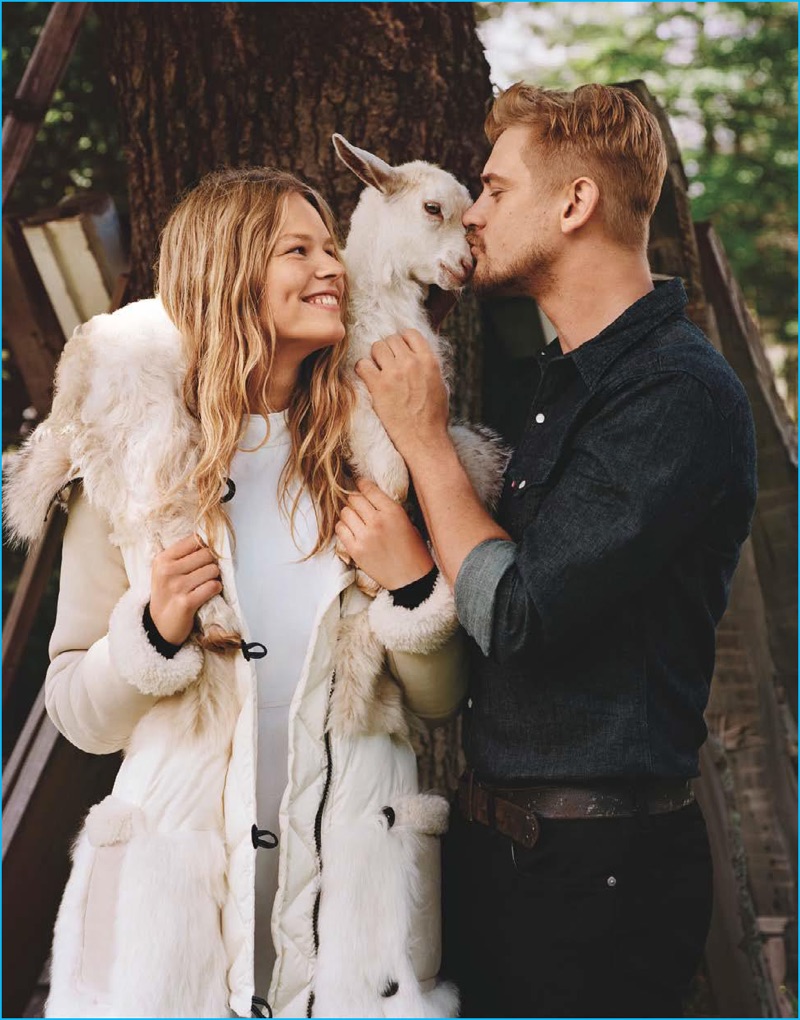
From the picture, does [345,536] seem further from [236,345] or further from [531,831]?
[531,831]

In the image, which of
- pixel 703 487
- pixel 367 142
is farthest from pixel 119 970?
pixel 367 142

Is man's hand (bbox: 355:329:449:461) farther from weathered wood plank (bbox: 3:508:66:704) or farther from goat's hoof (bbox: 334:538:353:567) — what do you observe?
weathered wood plank (bbox: 3:508:66:704)

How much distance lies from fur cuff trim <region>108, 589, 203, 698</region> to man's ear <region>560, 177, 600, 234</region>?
1183 mm

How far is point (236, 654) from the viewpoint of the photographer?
2.01m

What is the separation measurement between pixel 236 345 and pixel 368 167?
0.50m

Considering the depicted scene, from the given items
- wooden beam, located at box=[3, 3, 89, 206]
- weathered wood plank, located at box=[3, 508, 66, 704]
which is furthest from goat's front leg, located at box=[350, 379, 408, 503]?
wooden beam, located at box=[3, 3, 89, 206]

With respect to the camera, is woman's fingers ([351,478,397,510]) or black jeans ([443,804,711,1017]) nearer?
black jeans ([443,804,711,1017])

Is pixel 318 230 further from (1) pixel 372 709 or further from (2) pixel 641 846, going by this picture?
(2) pixel 641 846

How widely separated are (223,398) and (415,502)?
1.56 ft

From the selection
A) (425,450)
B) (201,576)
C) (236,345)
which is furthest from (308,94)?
(201,576)

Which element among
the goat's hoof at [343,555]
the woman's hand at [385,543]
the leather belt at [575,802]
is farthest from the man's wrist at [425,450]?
the leather belt at [575,802]

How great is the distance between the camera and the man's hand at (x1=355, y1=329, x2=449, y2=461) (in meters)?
2.13

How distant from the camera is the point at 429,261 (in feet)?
7.48

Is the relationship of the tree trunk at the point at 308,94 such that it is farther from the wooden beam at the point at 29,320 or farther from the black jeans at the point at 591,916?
the wooden beam at the point at 29,320
